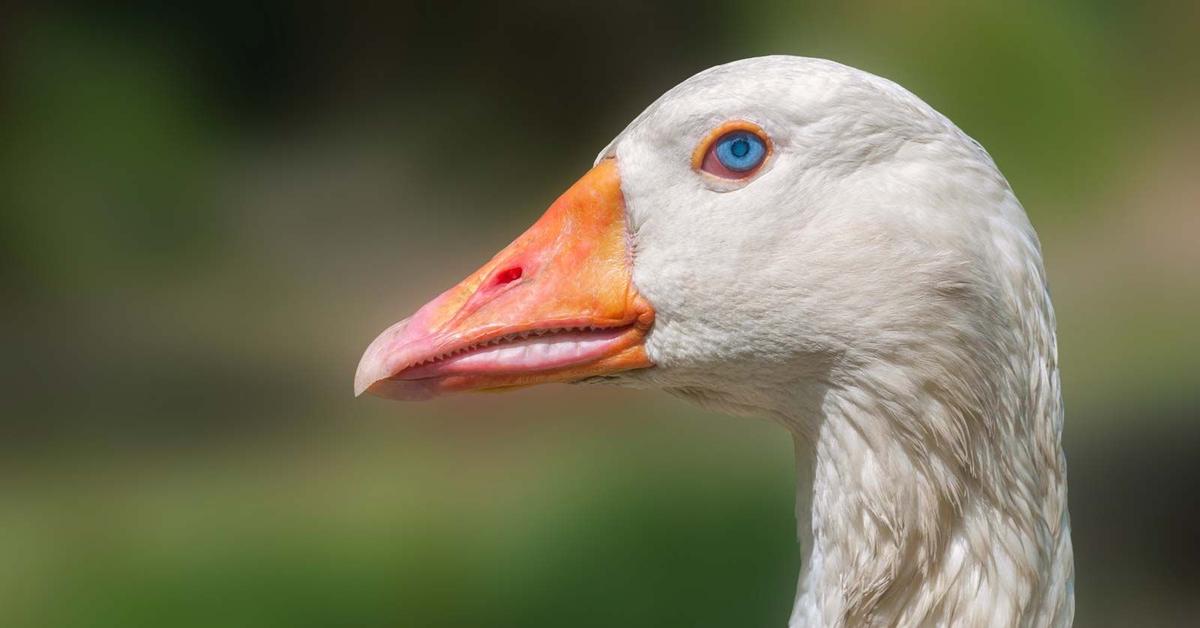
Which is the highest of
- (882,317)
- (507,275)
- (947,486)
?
(507,275)

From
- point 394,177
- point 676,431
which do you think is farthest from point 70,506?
point 676,431

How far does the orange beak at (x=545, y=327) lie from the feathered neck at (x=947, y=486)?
300 mm

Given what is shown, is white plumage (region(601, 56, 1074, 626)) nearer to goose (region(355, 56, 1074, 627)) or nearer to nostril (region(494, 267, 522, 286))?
goose (region(355, 56, 1074, 627))

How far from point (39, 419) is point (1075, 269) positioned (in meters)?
6.04

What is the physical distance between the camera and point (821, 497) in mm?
1607

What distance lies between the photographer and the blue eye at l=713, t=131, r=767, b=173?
5.03 ft

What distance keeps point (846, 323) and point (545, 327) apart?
397 millimetres

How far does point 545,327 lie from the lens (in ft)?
5.33

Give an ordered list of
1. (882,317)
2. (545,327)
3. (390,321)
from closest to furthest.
A: (882,317), (545,327), (390,321)

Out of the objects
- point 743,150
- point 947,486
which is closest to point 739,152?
point 743,150

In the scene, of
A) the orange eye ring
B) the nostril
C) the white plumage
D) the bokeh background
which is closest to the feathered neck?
the white plumage

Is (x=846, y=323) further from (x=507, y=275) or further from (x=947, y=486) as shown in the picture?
(x=507, y=275)

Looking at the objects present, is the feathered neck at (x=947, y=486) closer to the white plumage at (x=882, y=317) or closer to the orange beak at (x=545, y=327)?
the white plumage at (x=882, y=317)

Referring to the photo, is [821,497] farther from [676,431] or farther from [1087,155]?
[1087,155]
